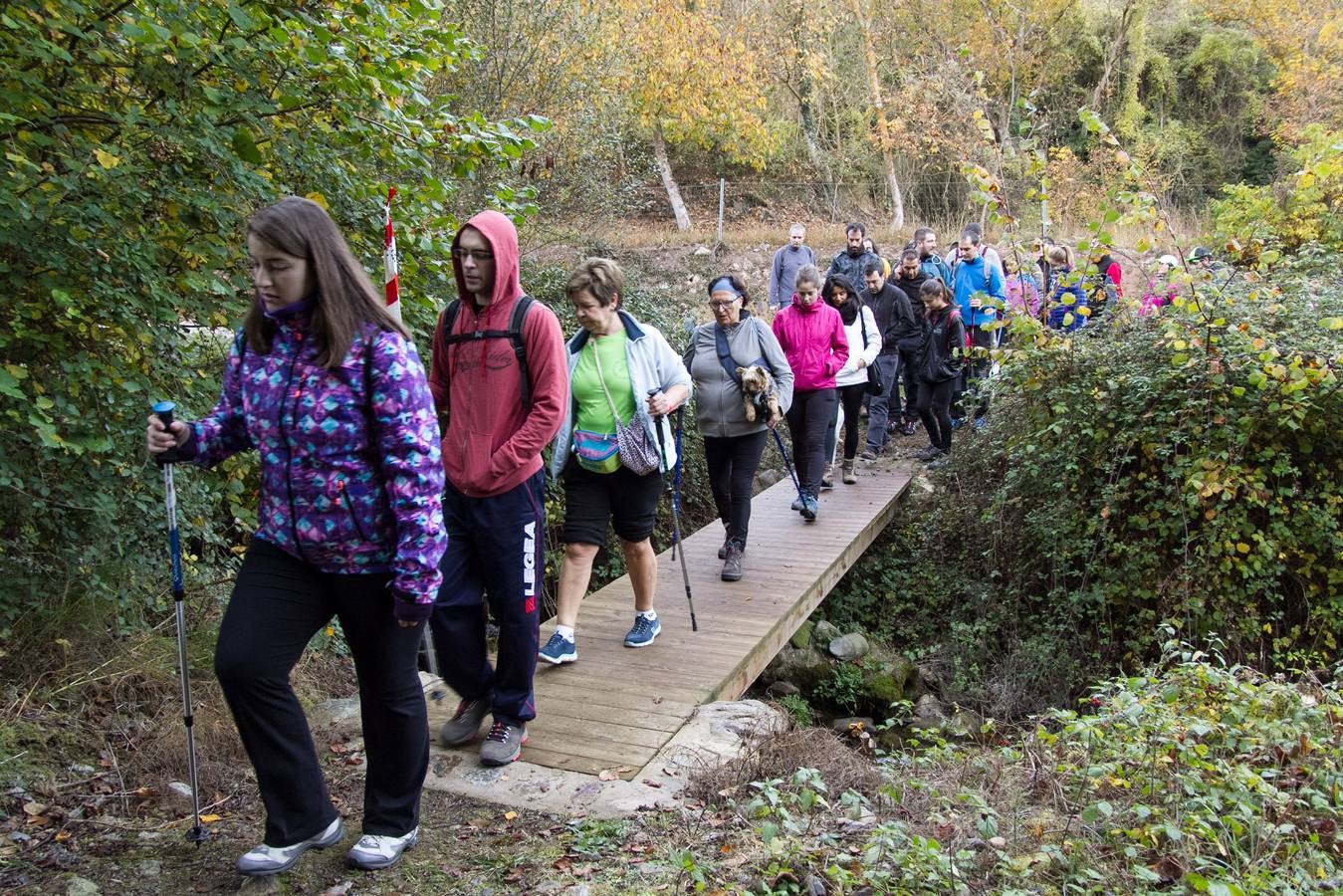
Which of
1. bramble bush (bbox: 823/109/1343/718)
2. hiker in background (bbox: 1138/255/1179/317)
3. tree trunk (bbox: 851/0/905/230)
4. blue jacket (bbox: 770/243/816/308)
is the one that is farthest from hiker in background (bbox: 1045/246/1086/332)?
tree trunk (bbox: 851/0/905/230)

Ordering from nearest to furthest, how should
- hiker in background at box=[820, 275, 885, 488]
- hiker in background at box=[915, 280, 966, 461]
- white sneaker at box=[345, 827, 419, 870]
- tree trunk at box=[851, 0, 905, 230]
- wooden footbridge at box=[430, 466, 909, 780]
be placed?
white sneaker at box=[345, 827, 419, 870] < wooden footbridge at box=[430, 466, 909, 780] < hiker in background at box=[820, 275, 885, 488] < hiker in background at box=[915, 280, 966, 461] < tree trunk at box=[851, 0, 905, 230]

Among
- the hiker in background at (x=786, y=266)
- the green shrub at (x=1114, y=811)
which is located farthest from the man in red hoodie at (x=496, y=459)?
the hiker in background at (x=786, y=266)

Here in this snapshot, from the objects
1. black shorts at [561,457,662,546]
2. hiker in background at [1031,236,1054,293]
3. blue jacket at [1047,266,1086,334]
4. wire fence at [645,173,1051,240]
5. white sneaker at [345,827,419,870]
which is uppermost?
wire fence at [645,173,1051,240]

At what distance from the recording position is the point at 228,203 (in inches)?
174

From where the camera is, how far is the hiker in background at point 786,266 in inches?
455

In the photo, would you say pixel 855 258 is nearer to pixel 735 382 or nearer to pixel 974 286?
pixel 974 286

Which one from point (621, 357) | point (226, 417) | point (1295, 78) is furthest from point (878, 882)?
point (1295, 78)

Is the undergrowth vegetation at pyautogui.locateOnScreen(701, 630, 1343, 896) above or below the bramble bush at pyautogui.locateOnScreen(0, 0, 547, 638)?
below

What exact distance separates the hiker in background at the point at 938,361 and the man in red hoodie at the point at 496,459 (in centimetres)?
692

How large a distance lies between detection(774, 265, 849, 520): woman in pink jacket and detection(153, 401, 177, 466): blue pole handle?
5.29 metres

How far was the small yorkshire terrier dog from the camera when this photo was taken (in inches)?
257

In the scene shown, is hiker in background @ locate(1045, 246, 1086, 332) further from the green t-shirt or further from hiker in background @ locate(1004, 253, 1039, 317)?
the green t-shirt

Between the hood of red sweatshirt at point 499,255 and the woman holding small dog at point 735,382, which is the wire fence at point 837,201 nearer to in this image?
the woman holding small dog at point 735,382

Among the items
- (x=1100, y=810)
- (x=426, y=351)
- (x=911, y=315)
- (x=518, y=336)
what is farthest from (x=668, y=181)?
(x=1100, y=810)
